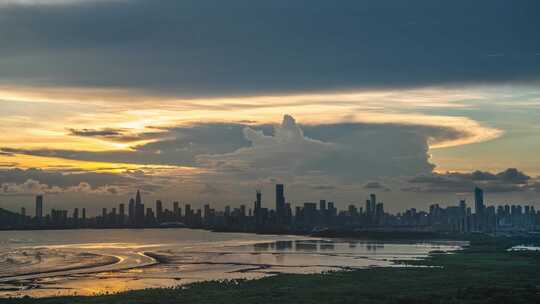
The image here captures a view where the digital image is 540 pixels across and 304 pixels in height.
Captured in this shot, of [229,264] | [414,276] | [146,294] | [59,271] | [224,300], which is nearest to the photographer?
[224,300]

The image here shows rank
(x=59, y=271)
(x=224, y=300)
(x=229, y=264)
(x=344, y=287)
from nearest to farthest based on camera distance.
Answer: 1. (x=224, y=300)
2. (x=344, y=287)
3. (x=59, y=271)
4. (x=229, y=264)

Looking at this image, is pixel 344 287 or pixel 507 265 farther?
pixel 507 265

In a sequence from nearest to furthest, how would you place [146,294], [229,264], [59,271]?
[146,294] < [59,271] < [229,264]

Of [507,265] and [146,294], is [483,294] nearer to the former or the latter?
[146,294]

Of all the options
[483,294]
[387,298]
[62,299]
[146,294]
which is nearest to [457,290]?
[483,294]

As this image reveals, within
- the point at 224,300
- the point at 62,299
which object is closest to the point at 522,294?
the point at 224,300

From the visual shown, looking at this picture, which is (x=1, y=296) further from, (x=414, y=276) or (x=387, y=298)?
(x=414, y=276)
